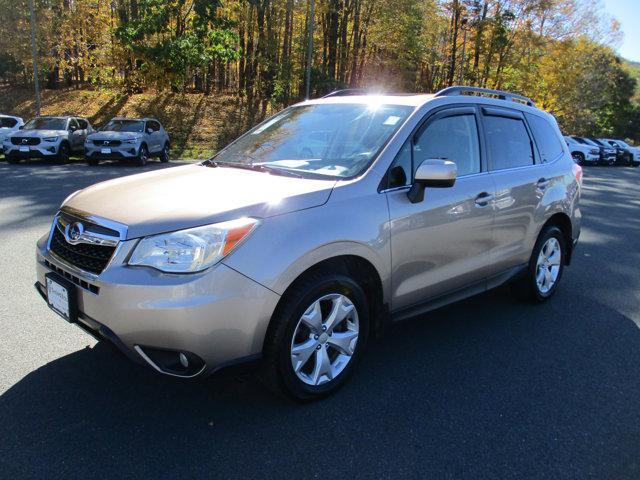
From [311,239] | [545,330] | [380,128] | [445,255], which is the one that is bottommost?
[545,330]

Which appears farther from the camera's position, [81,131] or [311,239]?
[81,131]

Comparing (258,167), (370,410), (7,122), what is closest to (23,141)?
(7,122)

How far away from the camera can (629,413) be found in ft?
10.2

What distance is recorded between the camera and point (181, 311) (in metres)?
2.49

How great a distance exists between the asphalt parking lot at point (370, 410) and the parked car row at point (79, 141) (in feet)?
43.1

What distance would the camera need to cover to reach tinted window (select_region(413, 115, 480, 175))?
359cm

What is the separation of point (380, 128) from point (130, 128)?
631 inches

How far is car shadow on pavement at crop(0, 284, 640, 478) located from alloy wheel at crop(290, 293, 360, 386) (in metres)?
0.20

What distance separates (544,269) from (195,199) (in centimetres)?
346

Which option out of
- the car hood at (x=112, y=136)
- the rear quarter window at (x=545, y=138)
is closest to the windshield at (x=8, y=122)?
the car hood at (x=112, y=136)

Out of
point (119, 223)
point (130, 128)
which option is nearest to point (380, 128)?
point (119, 223)

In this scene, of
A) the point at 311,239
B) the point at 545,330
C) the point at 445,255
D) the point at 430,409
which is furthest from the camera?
the point at 545,330

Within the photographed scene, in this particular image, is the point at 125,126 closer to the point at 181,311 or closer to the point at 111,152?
the point at 111,152

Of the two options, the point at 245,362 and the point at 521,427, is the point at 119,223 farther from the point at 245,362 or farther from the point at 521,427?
the point at 521,427
